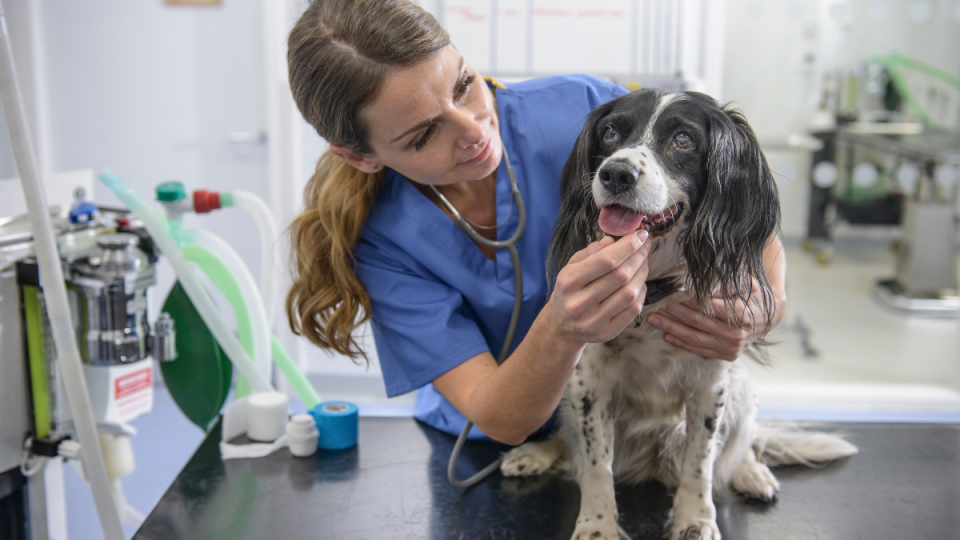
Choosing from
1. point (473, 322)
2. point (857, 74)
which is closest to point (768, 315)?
point (473, 322)

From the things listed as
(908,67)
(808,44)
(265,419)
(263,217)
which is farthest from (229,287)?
(908,67)

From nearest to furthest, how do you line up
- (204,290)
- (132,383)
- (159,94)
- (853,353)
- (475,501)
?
1. (475,501)
2. (204,290)
3. (132,383)
4. (159,94)
5. (853,353)

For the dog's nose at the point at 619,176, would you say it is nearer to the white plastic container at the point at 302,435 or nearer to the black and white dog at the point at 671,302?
the black and white dog at the point at 671,302

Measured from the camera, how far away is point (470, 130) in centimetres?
111

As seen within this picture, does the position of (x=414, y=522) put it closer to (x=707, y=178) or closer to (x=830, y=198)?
(x=707, y=178)

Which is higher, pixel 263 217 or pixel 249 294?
pixel 263 217

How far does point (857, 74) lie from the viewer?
4730 millimetres

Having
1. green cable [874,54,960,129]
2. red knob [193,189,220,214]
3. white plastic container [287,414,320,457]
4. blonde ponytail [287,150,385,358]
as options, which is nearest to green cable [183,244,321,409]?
red knob [193,189,220,214]

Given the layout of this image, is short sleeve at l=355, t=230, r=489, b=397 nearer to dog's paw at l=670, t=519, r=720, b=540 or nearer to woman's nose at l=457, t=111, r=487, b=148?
woman's nose at l=457, t=111, r=487, b=148

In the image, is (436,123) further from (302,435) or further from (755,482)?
(755,482)

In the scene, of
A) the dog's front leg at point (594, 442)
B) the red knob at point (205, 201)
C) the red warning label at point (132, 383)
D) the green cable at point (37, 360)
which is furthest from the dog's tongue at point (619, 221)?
the red warning label at point (132, 383)

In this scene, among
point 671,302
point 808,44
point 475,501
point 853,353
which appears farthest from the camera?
point 808,44

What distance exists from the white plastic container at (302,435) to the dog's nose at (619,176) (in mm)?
752

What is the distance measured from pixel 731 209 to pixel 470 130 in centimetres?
40
